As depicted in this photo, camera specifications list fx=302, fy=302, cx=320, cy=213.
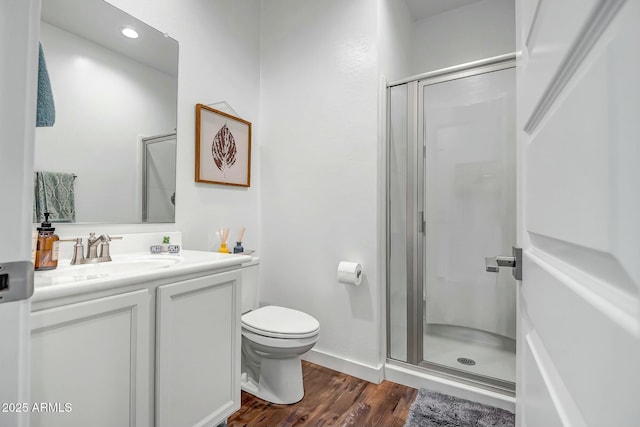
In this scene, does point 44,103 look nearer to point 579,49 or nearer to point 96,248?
point 96,248

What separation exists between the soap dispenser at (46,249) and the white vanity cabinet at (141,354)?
14.8 inches

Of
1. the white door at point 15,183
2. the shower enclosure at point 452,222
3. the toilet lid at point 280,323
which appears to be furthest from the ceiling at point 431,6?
the white door at point 15,183

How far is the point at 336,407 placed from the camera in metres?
1.66

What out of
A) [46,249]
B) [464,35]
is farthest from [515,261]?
[464,35]

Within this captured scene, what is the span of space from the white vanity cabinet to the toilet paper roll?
75 cm

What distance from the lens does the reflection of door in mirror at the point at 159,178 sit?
1650mm

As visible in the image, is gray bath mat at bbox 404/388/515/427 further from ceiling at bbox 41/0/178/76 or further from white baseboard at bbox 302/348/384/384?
ceiling at bbox 41/0/178/76

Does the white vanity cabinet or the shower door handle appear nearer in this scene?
the shower door handle

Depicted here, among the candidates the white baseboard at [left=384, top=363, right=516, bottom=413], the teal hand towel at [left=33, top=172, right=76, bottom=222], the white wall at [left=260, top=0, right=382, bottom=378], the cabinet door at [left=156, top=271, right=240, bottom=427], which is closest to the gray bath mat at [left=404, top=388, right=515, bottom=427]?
the white baseboard at [left=384, top=363, right=516, bottom=413]

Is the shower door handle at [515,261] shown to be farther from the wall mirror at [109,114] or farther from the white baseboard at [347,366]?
the wall mirror at [109,114]

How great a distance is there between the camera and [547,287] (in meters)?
0.46

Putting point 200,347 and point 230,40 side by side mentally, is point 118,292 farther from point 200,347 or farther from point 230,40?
point 230,40

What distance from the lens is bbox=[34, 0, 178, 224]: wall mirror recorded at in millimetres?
1325

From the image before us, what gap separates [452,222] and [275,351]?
1.31 metres
